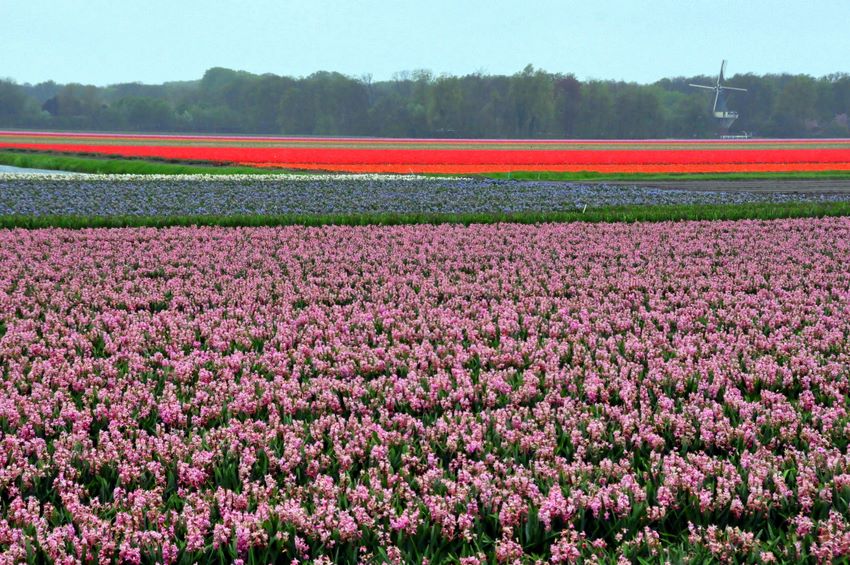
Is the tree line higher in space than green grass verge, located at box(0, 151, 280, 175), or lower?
higher

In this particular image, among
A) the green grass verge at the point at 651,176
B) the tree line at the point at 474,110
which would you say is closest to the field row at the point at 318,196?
the green grass verge at the point at 651,176

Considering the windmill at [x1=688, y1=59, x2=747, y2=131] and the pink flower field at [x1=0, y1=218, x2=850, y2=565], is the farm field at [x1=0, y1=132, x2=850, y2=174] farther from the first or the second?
the windmill at [x1=688, y1=59, x2=747, y2=131]

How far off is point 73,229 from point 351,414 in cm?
1642

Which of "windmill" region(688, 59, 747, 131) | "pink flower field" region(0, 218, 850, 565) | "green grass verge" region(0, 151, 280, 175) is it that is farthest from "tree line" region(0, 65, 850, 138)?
"pink flower field" region(0, 218, 850, 565)

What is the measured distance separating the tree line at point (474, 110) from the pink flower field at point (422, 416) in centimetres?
9899

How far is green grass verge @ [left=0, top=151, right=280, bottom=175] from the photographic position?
45.5 meters

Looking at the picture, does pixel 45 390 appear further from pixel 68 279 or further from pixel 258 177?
pixel 258 177

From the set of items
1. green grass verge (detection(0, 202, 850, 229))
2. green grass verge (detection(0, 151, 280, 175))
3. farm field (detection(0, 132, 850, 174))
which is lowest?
green grass verge (detection(0, 202, 850, 229))

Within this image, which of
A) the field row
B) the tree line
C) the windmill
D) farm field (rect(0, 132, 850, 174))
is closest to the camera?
the field row

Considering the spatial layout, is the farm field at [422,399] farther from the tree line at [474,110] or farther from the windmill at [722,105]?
the windmill at [722,105]

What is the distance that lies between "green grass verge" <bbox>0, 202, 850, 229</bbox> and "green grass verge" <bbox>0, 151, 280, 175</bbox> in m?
21.6

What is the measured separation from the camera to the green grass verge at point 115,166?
4547 centimetres

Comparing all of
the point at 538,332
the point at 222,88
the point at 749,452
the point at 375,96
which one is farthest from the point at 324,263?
the point at 222,88

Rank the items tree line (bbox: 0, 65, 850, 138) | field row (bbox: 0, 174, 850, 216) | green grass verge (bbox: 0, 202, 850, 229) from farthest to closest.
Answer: tree line (bbox: 0, 65, 850, 138)
field row (bbox: 0, 174, 850, 216)
green grass verge (bbox: 0, 202, 850, 229)
